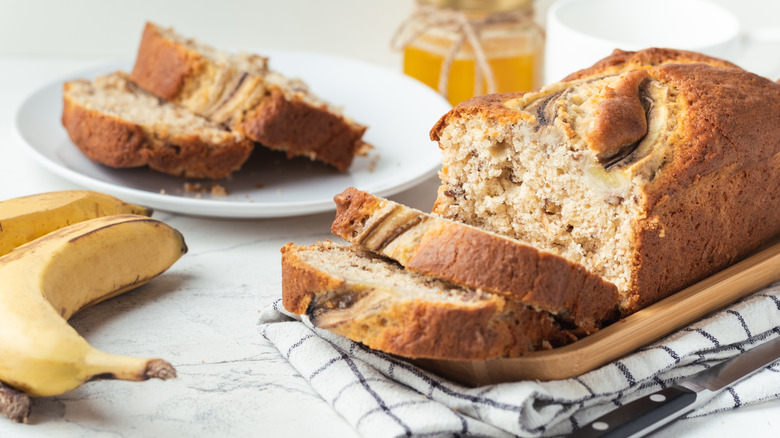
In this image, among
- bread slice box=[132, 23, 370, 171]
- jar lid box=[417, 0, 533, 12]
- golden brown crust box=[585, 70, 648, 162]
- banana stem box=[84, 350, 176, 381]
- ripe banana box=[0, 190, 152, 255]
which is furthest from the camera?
jar lid box=[417, 0, 533, 12]

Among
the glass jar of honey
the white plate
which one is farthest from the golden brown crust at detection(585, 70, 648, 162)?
the glass jar of honey

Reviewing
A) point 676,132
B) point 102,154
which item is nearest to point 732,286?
point 676,132

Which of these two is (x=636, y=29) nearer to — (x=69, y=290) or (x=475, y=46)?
(x=475, y=46)

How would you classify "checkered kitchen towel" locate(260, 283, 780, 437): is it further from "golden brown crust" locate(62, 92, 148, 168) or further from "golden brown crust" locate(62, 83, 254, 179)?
"golden brown crust" locate(62, 92, 148, 168)

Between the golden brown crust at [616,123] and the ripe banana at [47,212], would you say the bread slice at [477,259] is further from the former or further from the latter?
the ripe banana at [47,212]

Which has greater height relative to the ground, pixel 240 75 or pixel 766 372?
pixel 240 75

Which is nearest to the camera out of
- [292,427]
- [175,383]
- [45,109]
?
[292,427]

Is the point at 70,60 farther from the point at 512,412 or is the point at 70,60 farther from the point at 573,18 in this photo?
the point at 512,412
